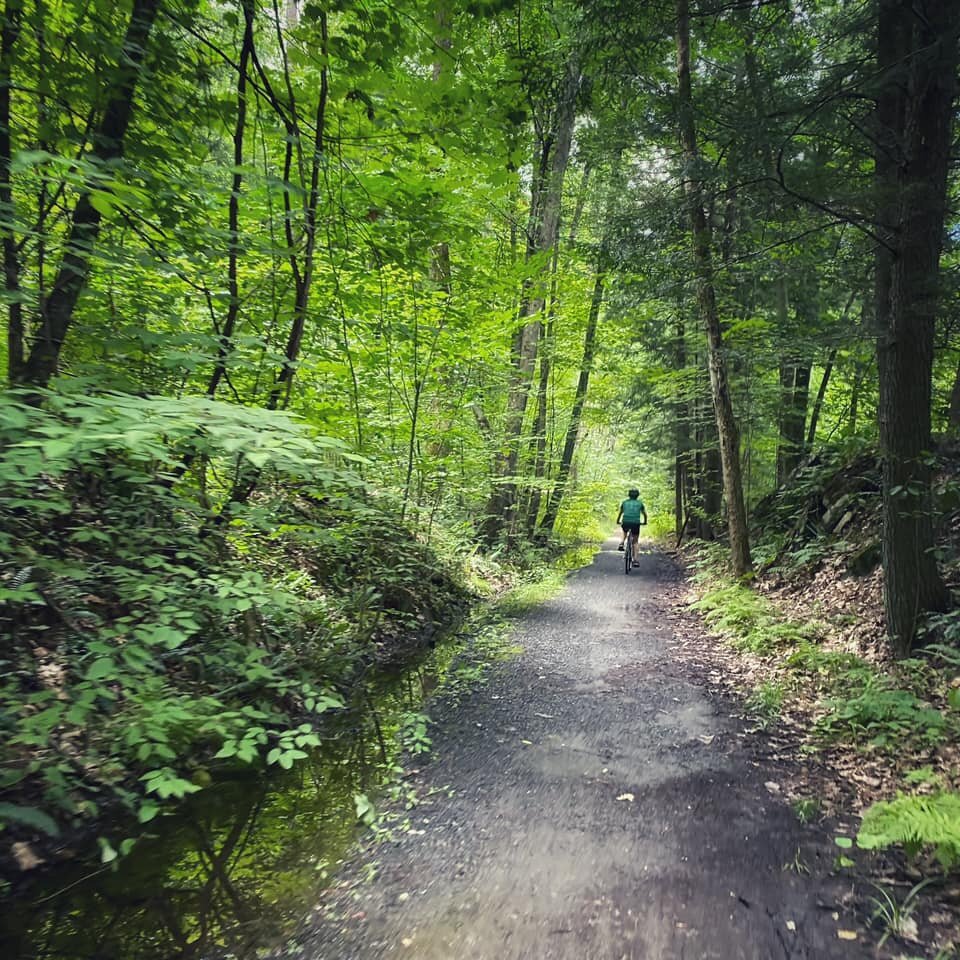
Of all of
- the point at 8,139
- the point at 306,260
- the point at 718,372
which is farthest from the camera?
the point at 718,372

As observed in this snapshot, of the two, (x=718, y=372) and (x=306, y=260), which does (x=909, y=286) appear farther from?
(x=306, y=260)

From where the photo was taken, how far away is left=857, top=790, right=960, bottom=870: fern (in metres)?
2.79

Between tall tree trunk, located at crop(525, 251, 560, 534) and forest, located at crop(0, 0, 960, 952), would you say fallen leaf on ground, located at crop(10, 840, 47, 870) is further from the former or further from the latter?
tall tree trunk, located at crop(525, 251, 560, 534)

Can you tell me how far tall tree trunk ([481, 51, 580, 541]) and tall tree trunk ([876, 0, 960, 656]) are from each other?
6824 millimetres

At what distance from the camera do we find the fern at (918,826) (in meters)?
2.79

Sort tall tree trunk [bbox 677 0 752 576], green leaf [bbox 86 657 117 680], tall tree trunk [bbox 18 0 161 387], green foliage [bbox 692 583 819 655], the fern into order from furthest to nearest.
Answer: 1. tall tree trunk [bbox 677 0 752 576]
2. green foliage [bbox 692 583 819 655]
3. tall tree trunk [bbox 18 0 161 387]
4. green leaf [bbox 86 657 117 680]
5. the fern

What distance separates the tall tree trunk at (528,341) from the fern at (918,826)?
30.4 feet

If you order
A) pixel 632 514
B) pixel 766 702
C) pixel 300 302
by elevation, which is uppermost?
pixel 300 302

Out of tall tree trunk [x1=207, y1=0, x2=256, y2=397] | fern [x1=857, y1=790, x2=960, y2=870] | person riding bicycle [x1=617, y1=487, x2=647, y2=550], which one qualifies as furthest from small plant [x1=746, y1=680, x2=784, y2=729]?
person riding bicycle [x1=617, y1=487, x2=647, y2=550]

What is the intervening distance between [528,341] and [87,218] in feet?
34.1

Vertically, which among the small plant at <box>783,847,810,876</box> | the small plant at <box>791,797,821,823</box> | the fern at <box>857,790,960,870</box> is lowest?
the small plant at <box>783,847,810,876</box>

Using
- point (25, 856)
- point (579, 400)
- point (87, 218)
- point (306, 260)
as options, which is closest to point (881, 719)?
point (25, 856)

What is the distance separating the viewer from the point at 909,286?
16.1ft

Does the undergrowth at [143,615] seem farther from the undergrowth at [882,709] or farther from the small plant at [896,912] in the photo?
the undergrowth at [882,709]
